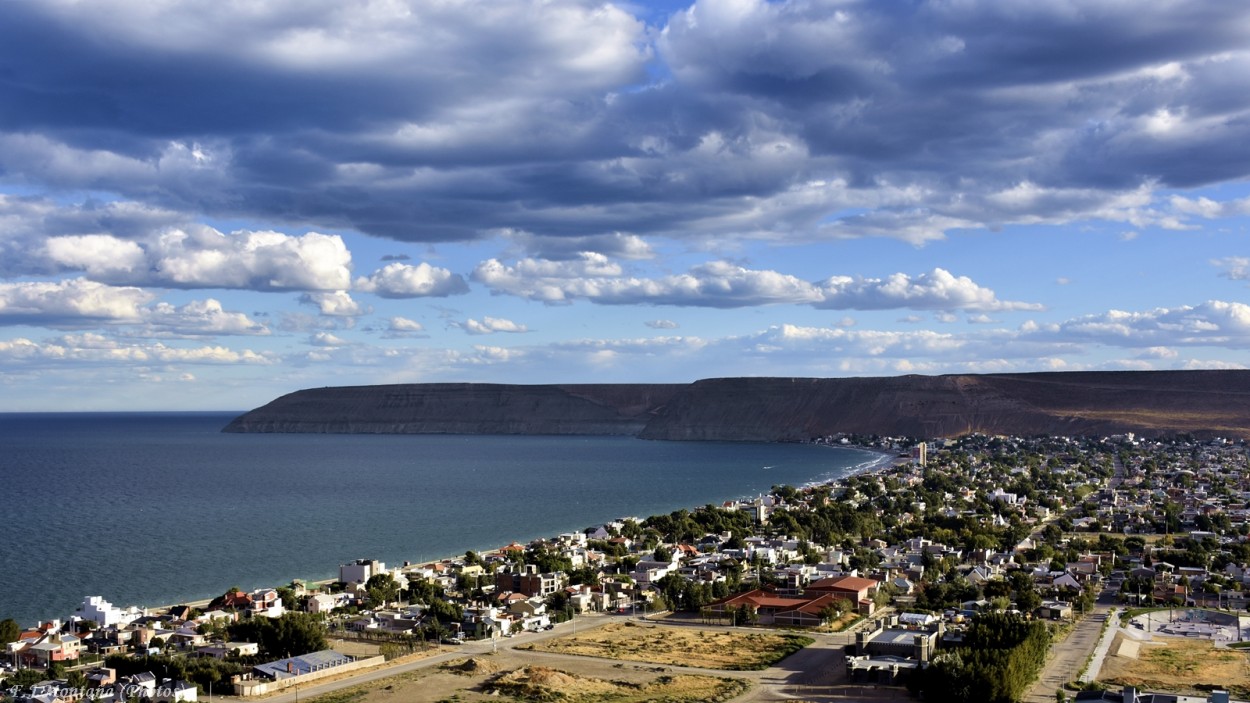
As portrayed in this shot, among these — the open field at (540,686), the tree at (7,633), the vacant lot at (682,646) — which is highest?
the tree at (7,633)

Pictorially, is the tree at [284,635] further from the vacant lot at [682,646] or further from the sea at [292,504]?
the sea at [292,504]

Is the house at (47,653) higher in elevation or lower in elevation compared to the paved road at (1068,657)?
higher

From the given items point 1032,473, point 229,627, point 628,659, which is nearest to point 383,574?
point 229,627

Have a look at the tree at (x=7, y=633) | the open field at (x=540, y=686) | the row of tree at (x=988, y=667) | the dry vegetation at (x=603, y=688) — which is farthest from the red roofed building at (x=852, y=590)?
the tree at (x=7, y=633)

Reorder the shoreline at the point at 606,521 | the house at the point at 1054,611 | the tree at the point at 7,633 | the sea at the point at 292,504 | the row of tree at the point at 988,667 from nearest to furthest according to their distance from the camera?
the row of tree at the point at 988,667 → the tree at the point at 7,633 → the house at the point at 1054,611 → the shoreline at the point at 606,521 → the sea at the point at 292,504

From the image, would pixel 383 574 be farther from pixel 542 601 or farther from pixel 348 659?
pixel 348 659

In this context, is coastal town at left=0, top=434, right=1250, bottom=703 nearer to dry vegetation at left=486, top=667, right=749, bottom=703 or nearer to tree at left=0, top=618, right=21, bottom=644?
tree at left=0, top=618, right=21, bottom=644

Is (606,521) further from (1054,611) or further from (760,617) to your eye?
(1054,611)
